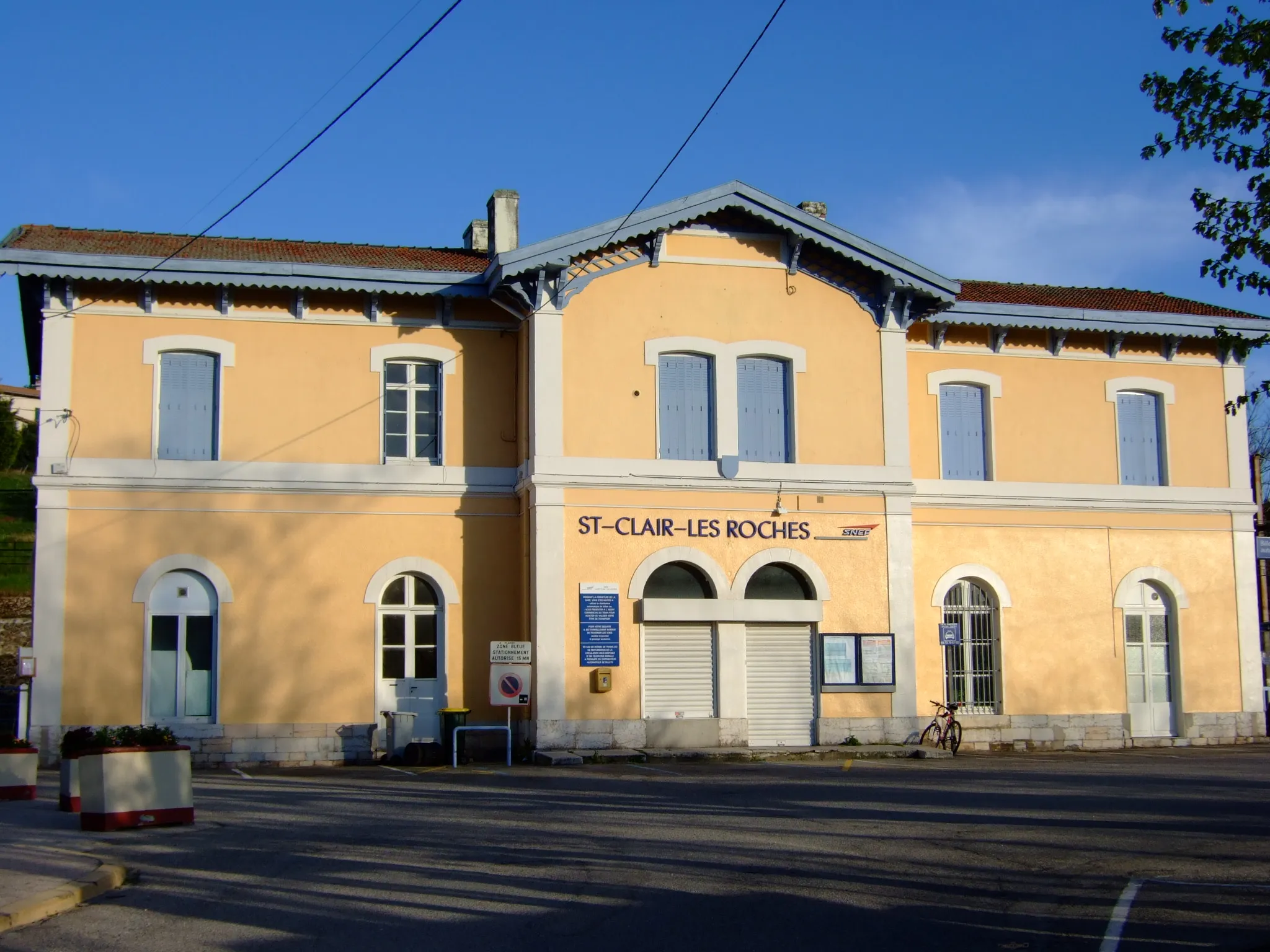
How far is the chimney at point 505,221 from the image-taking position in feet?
72.9

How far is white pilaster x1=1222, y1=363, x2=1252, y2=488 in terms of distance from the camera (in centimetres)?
2383

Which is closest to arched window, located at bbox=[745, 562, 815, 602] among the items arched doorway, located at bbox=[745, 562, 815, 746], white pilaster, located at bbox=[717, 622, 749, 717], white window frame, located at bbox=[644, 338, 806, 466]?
arched doorway, located at bbox=[745, 562, 815, 746]

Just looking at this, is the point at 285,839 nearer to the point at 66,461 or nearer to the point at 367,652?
the point at 367,652

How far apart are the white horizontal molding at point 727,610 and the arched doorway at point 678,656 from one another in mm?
212

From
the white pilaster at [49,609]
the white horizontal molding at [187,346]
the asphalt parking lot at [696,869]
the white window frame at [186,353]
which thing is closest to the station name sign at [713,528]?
the asphalt parking lot at [696,869]

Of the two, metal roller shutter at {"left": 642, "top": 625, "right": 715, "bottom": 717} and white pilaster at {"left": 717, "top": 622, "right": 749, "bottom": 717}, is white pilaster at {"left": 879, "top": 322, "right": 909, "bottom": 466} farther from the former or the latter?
metal roller shutter at {"left": 642, "top": 625, "right": 715, "bottom": 717}

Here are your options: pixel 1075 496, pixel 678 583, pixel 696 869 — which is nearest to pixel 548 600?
pixel 678 583

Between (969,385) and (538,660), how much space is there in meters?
9.05

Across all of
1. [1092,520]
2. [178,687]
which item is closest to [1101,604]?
[1092,520]

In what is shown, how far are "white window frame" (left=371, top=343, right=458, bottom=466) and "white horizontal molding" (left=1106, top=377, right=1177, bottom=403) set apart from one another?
11.4m

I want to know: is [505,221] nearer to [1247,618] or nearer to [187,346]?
[187,346]

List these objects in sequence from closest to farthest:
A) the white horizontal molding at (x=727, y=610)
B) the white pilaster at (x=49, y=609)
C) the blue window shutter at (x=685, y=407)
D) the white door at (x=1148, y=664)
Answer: the white pilaster at (x=49, y=609)
the white horizontal molding at (x=727, y=610)
the blue window shutter at (x=685, y=407)
the white door at (x=1148, y=664)

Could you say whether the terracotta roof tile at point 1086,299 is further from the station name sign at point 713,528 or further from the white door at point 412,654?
the white door at point 412,654

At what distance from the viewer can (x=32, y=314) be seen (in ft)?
67.3
